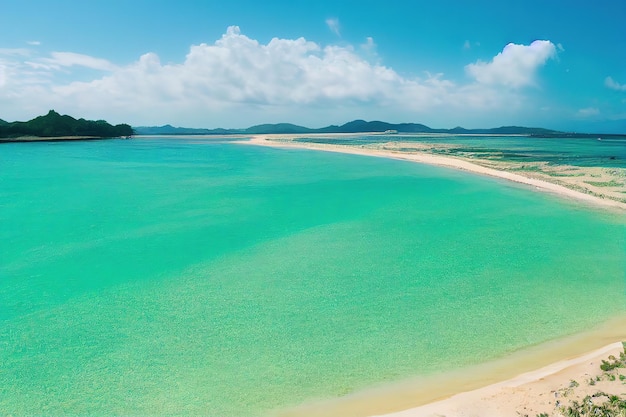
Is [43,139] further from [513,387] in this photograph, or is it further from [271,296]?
[513,387]

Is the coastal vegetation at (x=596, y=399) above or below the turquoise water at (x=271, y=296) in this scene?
above

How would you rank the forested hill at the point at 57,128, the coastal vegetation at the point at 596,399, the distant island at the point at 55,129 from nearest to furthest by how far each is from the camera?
the coastal vegetation at the point at 596,399, the distant island at the point at 55,129, the forested hill at the point at 57,128

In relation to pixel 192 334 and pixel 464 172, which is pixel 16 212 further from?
pixel 464 172

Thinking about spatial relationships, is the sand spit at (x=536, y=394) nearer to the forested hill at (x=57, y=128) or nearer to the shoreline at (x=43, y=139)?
the shoreline at (x=43, y=139)

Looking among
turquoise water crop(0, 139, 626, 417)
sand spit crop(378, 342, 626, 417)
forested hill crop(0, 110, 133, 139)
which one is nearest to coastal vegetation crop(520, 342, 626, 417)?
sand spit crop(378, 342, 626, 417)

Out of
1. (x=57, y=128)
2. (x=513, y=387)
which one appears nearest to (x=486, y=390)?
(x=513, y=387)

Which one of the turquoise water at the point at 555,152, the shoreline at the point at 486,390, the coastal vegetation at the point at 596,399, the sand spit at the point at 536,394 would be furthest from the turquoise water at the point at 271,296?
the turquoise water at the point at 555,152

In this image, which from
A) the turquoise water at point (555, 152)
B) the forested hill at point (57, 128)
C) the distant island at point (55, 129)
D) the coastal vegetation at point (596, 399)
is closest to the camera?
the coastal vegetation at point (596, 399)
